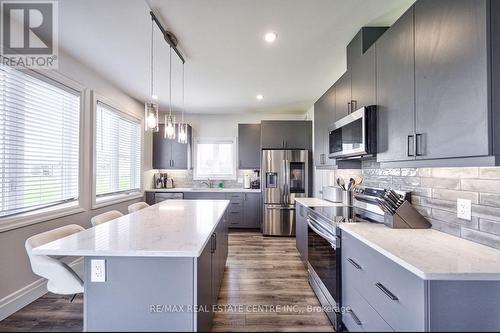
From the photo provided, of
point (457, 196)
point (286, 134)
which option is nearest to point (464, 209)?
point (457, 196)

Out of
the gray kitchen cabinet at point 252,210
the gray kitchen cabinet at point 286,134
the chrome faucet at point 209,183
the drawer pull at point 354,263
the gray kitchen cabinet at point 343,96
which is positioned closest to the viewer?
the drawer pull at point 354,263

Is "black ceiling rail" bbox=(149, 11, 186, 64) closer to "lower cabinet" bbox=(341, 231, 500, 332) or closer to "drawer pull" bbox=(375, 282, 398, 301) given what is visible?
"lower cabinet" bbox=(341, 231, 500, 332)

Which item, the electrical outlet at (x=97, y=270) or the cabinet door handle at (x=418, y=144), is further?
the cabinet door handle at (x=418, y=144)

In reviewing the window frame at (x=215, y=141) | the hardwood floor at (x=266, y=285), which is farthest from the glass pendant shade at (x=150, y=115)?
the window frame at (x=215, y=141)

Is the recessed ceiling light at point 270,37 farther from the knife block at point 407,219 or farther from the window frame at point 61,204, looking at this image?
the window frame at point 61,204

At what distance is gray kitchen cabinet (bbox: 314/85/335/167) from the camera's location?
8.76 feet

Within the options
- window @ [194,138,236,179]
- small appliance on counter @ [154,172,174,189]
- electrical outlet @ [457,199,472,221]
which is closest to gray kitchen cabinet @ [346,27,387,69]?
electrical outlet @ [457,199,472,221]

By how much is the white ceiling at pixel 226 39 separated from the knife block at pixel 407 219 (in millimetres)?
1624

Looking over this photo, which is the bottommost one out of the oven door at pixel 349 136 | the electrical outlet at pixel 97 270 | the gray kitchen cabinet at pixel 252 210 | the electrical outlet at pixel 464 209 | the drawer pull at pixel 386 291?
the gray kitchen cabinet at pixel 252 210

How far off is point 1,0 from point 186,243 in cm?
243

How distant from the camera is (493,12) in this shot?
0.94 metres

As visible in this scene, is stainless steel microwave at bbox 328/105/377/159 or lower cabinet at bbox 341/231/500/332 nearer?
lower cabinet at bbox 341/231/500/332

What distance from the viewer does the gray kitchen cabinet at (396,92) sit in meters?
1.39

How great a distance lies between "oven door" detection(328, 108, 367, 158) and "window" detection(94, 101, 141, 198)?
10.4ft
